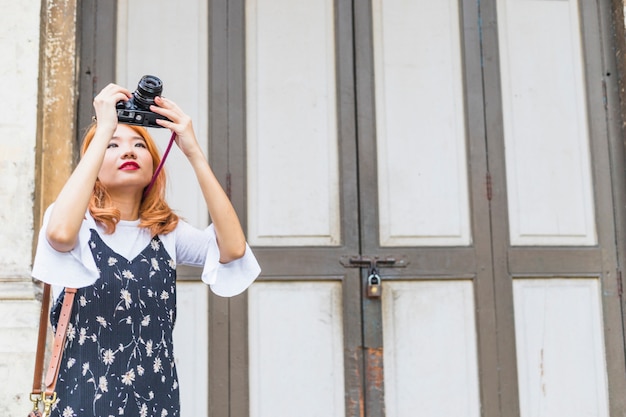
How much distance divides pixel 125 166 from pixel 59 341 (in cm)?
48

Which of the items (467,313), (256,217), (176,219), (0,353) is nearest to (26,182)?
(0,353)

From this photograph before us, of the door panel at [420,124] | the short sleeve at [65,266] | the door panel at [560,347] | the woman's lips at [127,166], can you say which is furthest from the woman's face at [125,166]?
the door panel at [560,347]

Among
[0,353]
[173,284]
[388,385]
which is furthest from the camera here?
[388,385]

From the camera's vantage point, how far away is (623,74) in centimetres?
421

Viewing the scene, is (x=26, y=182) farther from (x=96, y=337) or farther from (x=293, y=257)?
(x=96, y=337)

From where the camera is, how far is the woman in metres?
2.03

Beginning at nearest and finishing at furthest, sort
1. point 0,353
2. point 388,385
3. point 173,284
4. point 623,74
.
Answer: point 173,284 → point 0,353 → point 388,385 → point 623,74

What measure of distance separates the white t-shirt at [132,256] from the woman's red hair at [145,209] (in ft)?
0.06

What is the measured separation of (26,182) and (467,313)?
6.65 ft

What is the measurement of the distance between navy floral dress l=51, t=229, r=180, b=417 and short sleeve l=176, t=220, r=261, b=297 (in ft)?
0.49

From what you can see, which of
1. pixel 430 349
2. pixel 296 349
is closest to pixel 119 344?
pixel 296 349

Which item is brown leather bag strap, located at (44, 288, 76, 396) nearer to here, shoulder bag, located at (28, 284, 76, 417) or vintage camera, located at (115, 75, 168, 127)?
shoulder bag, located at (28, 284, 76, 417)

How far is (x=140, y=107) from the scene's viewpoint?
2.18 metres

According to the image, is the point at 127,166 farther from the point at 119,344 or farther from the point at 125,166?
the point at 119,344
